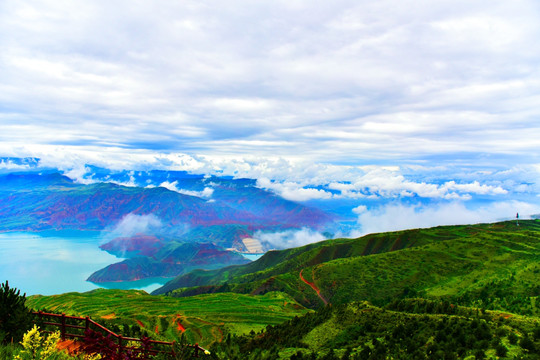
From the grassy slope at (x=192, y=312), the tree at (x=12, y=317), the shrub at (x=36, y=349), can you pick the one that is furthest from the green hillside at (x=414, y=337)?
the grassy slope at (x=192, y=312)

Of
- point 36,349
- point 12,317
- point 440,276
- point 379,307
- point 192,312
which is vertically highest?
point 12,317

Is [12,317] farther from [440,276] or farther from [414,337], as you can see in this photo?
[440,276]

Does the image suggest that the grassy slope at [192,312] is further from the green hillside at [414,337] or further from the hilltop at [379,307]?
the green hillside at [414,337]

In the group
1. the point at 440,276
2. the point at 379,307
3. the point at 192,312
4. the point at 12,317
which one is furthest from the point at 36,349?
the point at 440,276

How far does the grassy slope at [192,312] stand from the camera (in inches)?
3000

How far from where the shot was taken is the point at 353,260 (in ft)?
435

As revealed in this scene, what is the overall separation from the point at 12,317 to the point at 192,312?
8581cm

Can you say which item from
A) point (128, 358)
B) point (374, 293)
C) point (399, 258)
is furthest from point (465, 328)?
point (399, 258)

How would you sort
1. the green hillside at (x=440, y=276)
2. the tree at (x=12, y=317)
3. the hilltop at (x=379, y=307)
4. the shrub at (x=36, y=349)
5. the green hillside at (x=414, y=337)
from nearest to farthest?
1. the shrub at (x=36, y=349)
2. the tree at (x=12, y=317)
3. the green hillside at (x=414, y=337)
4. the hilltop at (x=379, y=307)
5. the green hillside at (x=440, y=276)

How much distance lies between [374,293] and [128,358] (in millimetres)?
104488

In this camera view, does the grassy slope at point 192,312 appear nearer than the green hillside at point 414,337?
No

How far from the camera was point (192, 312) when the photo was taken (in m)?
94.8

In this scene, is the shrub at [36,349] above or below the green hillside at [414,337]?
above

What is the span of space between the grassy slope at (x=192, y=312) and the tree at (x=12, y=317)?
155 ft
